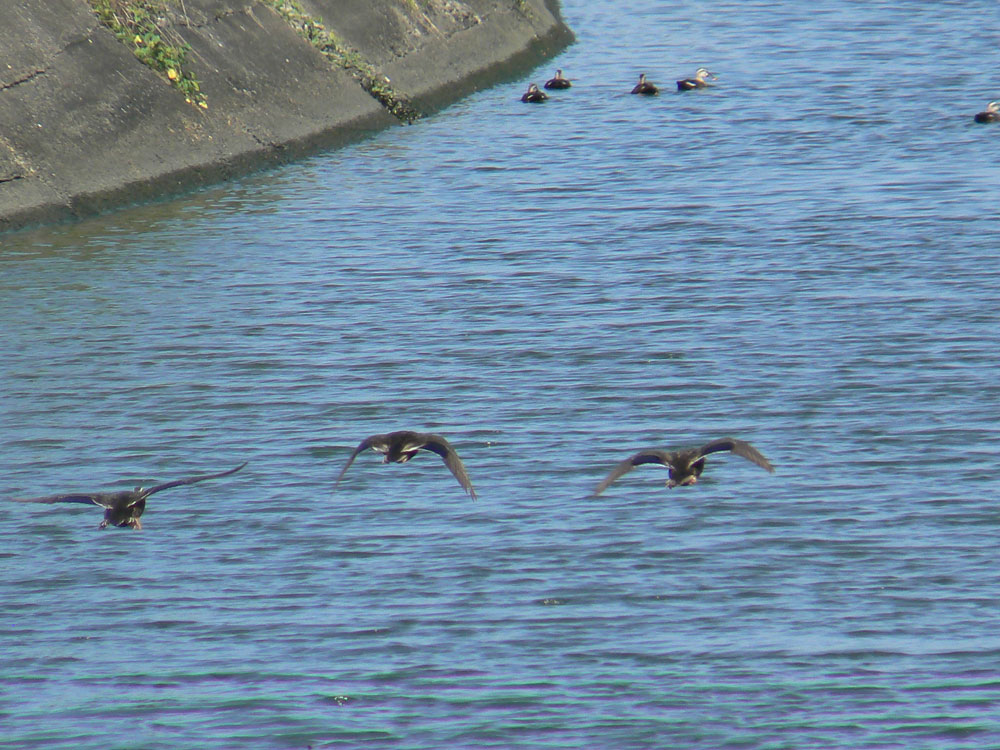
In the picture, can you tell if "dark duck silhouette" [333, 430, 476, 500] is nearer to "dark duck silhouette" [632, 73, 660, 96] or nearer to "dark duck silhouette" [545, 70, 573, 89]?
"dark duck silhouette" [632, 73, 660, 96]

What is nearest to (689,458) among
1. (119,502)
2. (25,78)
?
(119,502)

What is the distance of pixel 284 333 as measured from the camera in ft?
47.3

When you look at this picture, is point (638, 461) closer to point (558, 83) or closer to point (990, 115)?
point (990, 115)

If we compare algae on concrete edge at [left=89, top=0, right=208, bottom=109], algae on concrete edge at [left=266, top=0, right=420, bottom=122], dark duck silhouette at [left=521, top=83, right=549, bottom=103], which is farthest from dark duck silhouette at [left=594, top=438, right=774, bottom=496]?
dark duck silhouette at [left=521, top=83, right=549, bottom=103]

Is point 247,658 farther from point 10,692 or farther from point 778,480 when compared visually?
point 778,480

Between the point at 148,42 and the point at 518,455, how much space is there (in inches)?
444

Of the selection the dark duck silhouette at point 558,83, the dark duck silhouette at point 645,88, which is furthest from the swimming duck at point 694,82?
the dark duck silhouette at point 558,83

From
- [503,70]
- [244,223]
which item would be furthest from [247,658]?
[503,70]

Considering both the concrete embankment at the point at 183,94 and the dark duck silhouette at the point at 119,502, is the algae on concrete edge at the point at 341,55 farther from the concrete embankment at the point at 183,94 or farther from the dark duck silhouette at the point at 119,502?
the dark duck silhouette at the point at 119,502

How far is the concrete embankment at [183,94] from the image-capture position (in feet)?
61.2

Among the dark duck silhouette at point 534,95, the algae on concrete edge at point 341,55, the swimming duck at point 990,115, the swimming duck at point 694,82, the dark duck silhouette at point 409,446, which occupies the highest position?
the dark duck silhouette at point 409,446

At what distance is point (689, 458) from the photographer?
1003 centimetres

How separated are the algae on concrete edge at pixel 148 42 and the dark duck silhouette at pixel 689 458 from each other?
40.0 feet

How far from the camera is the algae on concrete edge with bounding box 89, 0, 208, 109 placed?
67.4 feet
